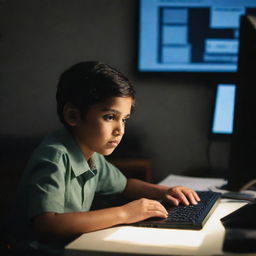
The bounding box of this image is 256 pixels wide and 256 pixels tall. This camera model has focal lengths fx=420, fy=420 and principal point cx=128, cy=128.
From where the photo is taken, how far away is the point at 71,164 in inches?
45.2

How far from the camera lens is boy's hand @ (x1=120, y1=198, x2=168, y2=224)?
100 centimetres

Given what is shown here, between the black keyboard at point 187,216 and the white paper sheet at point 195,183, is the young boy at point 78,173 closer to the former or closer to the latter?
the black keyboard at point 187,216

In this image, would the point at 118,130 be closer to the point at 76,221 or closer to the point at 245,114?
the point at 76,221

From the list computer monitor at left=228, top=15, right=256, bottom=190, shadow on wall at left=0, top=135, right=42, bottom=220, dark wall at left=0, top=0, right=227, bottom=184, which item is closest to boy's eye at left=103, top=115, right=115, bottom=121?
computer monitor at left=228, top=15, right=256, bottom=190

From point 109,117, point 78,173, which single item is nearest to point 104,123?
point 109,117

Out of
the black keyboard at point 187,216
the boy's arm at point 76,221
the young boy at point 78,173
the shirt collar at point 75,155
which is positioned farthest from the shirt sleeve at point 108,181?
the boy's arm at point 76,221

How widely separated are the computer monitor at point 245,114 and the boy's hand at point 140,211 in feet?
0.79

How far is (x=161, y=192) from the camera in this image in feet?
4.42

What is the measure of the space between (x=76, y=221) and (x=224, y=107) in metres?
1.13

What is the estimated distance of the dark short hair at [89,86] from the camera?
1229mm

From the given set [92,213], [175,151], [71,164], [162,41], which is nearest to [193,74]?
[162,41]

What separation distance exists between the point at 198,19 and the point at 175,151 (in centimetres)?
68

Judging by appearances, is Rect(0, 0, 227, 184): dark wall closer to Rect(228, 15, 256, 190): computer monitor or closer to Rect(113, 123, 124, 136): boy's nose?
Rect(113, 123, 124, 136): boy's nose

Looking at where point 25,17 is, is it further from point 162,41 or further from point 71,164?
point 71,164
